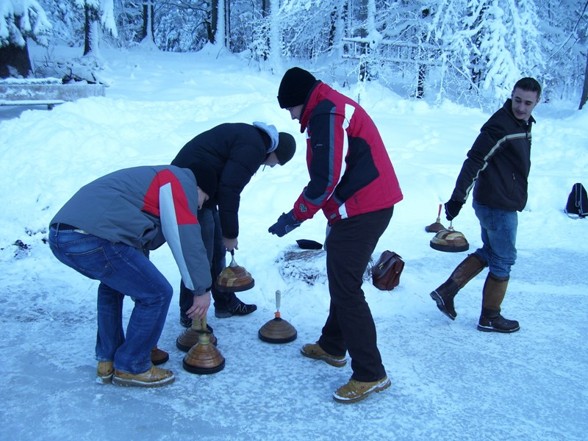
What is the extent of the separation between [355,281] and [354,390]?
640 mm

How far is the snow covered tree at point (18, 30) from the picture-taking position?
444 inches

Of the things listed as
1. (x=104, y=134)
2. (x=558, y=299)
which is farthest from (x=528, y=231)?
(x=104, y=134)

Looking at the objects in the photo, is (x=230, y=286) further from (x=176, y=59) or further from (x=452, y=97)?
(x=176, y=59)

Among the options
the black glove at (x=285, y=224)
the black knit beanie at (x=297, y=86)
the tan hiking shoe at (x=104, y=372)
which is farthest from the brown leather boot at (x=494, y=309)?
the tan hiking shoe at (x=104, y=372)

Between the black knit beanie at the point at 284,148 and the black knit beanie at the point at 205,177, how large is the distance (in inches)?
18.7

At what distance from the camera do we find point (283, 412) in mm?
3168

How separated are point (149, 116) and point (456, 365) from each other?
27.4 feet

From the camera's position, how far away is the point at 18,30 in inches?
455

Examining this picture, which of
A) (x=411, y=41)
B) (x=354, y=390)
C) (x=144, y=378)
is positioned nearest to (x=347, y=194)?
(x=354, y=390)

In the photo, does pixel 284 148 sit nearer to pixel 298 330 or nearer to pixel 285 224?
pixel 285 224

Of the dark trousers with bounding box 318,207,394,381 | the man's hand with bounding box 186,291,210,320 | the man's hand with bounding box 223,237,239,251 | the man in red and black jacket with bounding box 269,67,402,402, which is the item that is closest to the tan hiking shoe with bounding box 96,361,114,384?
the man's hand with bounding box 186,291,210,320

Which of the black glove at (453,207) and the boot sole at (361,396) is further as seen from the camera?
the black glove at (453,207)

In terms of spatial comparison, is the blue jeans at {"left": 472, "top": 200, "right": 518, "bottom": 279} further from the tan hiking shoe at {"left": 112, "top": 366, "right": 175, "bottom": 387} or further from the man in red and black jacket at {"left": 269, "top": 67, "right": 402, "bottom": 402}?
the tan hiking shoe at {"left": 112, "top": 366, "right": 175, "bottom": 387}

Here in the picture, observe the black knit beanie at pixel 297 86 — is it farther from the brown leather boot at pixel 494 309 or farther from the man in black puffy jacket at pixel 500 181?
the brown leather boot at pixel 494 309
